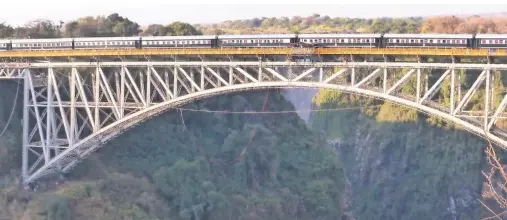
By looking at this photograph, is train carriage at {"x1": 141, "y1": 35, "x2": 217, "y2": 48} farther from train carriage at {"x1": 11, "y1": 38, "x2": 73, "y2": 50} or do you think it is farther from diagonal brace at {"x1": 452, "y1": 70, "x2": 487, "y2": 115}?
diagonal brace at {"x1": 452, "y1": 70, "x2": 487, "y2": 115}

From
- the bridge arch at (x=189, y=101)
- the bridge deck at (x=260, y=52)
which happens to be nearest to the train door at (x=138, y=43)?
the bridge deck at (x=260, y=52)

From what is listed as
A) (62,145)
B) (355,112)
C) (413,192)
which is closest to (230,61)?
(62,145)

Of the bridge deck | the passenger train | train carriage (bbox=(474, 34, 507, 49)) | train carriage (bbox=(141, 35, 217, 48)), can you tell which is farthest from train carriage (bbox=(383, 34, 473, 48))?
train carriage (bbox=(141, 35, 217, 48))

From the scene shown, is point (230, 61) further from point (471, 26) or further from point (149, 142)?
point (471, 26)

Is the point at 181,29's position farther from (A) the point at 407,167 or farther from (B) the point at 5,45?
(A) the point at 407,167

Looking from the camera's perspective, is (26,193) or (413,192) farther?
(413,192)

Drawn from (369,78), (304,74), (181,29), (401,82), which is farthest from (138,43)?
(181,29)

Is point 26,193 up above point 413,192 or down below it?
above
